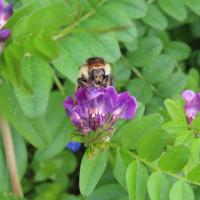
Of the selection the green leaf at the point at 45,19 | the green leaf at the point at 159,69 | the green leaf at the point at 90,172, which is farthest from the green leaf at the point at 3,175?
the green leaf at the point at 159,69

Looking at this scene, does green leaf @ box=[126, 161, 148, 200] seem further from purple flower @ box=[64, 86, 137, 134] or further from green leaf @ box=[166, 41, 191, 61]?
green leaf @ box=[166, 41, 191, 61]

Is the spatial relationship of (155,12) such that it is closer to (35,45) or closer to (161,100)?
(161,100)

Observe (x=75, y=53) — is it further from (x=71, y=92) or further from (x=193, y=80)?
(x=193, y=80)

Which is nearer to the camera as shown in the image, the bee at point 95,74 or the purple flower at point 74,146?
the bee at point 95,74

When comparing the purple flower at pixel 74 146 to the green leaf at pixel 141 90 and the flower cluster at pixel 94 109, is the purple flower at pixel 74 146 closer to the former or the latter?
the green leaf at pixel 141 90

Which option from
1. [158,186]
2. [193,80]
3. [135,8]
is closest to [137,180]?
[158,186]

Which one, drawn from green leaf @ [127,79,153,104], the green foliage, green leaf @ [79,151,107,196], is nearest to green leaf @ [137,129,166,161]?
the green foliage

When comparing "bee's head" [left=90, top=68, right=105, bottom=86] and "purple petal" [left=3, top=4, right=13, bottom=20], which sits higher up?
"purple petal" [left=3, top=4, right=13, bottom=20]
